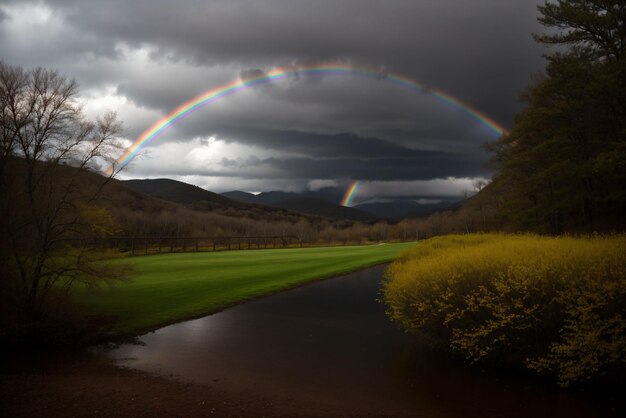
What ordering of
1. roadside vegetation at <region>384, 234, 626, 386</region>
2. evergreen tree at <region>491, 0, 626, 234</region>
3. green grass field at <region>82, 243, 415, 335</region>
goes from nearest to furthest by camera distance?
roadside vegetation at <region>384, 234, 626, 386</region> → green grass field at <region>82, 243, 415, 335</region> → evergreen tree at <region>491, 0, 626, 234</region>

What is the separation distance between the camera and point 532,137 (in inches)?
1475

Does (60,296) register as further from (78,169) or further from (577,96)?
(577,96)

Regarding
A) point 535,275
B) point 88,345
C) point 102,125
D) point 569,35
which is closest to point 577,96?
point 569,35

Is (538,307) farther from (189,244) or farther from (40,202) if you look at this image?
(189,244)

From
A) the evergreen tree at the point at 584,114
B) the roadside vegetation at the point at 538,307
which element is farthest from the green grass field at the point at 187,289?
the evergreen tree at the point at 584,114

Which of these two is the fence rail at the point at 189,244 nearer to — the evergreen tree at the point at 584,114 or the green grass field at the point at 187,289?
the green grass field at the point at 187,289

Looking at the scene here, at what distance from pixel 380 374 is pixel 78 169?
1340 centimetres

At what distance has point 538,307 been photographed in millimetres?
10656

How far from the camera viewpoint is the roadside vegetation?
9.48m

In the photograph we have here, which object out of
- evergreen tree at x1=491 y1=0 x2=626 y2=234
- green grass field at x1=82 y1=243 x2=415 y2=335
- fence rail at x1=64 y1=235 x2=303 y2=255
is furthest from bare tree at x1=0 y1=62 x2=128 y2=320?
evergreen tree at x1=491 y1=0 x2=626 y2=234

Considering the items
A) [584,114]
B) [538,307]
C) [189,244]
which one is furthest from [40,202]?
[189,244]

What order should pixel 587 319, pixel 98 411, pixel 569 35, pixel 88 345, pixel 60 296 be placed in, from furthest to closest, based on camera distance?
pixel 569 35 < pixel 60 296 < pixel 88 345 < pixel 587 319 < pixel 98 411

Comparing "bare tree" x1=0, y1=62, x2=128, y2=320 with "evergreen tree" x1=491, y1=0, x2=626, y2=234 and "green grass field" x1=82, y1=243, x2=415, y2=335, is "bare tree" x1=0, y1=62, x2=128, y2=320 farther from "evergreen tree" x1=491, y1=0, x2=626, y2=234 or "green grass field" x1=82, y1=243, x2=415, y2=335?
"evergreen tree" x1=491, y1=0, x2=626, y2=234

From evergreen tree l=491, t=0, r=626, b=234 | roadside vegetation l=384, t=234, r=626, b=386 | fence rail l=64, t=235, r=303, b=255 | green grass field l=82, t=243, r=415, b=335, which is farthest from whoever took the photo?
fence rail l=64, t=235, r=303, b=255
